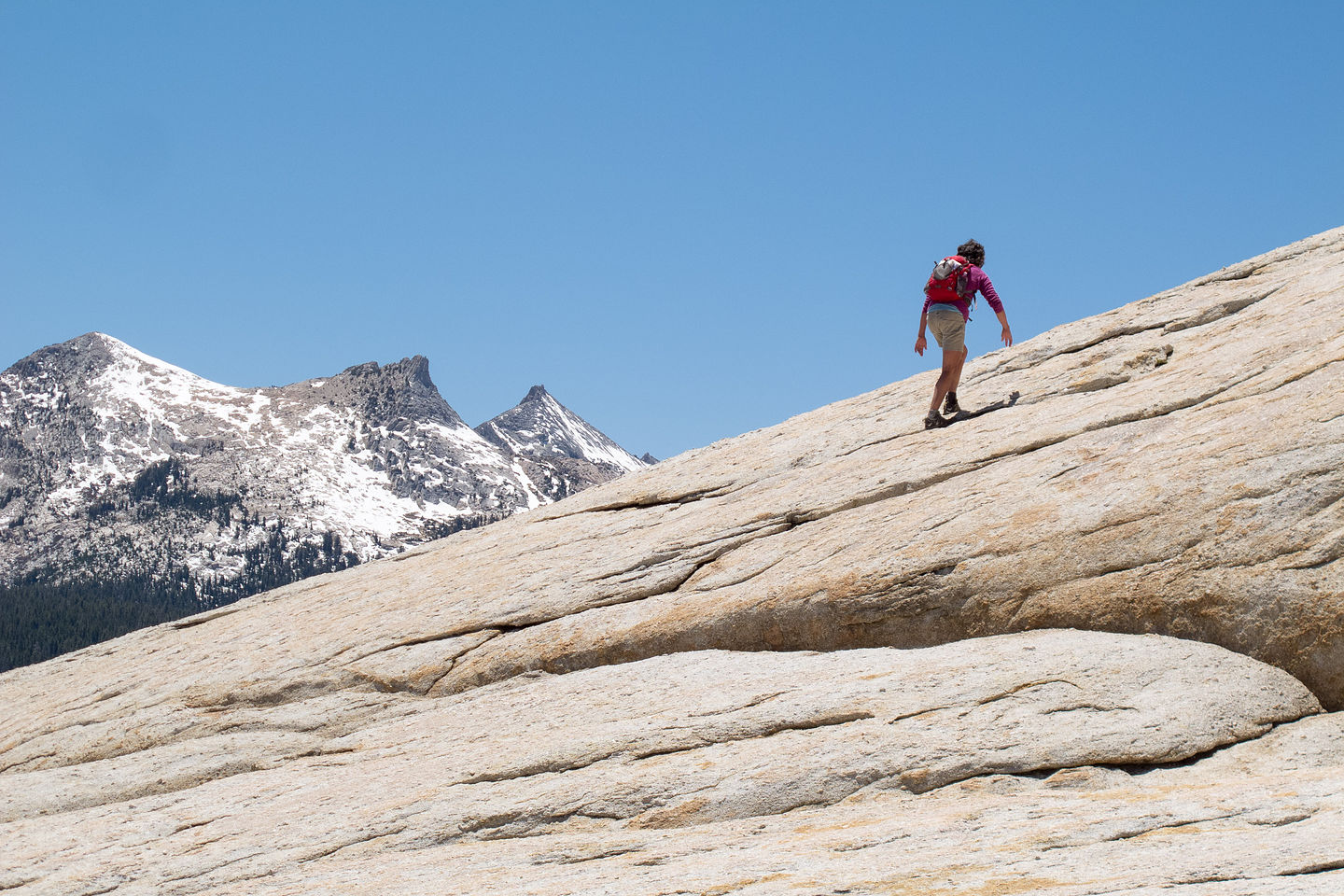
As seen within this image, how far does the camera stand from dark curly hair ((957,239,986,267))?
22750mm

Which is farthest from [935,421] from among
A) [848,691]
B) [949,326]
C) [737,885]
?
[737,885]

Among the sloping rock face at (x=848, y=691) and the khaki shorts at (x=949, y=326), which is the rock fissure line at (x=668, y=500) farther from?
the khaki shorts at (x=949, y=326)

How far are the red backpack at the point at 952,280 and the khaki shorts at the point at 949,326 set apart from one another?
0.70ft

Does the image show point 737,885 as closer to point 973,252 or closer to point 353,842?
point 353,842

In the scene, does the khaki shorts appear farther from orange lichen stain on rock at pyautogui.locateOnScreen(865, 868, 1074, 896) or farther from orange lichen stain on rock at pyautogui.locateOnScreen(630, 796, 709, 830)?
orange lichen stain on rock at pyautogui.locateOnScreen(865, 868, 1074, 896)

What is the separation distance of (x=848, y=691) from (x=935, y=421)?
34.4 ft

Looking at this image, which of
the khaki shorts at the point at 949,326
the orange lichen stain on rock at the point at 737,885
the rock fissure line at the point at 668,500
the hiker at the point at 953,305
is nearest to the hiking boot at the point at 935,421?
the hiker at the point at 953,305

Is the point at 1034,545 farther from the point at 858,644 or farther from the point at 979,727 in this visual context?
the point at 979,727

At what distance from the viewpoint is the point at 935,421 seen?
23.1 meters

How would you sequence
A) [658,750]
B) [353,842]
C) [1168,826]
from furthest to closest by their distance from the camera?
[658,750] → [353,842] → [1168,826]

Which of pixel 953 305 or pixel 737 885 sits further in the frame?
pixel 953 305

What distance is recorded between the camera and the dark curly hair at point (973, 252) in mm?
22750

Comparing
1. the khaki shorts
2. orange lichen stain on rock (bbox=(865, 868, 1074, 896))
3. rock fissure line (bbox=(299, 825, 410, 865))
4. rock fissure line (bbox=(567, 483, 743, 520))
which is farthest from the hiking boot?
orange lichen stain on rock (bbox=(865, 868, 1074, 896))

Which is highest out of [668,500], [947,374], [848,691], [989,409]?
[947,374]
